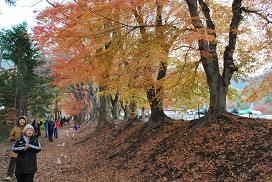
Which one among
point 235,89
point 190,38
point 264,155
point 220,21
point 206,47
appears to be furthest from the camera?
point 235,89

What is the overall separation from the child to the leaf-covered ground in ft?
12.4

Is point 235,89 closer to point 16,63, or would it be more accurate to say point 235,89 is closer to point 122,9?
point 122,9

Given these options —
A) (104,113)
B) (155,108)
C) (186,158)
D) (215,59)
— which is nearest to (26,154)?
(186,158)

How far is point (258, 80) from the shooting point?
503 inches

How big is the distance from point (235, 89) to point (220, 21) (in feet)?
11.4

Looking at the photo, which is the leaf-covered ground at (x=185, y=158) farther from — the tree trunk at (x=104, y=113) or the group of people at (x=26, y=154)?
the tree trunk at (x=104, y=113)

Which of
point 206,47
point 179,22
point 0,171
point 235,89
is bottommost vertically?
point 0,171

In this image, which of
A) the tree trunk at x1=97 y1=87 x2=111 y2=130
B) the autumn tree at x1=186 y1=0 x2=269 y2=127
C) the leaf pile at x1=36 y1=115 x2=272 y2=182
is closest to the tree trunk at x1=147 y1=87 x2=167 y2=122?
the leaf pile at x1=36 y1=115 x2=272 y2=182

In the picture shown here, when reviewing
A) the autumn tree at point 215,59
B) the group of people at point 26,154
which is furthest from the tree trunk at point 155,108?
the group of people at point 26,154

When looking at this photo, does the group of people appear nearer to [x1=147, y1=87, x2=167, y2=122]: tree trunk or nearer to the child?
the child

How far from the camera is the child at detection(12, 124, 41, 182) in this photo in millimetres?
7480

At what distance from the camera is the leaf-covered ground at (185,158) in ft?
28.2

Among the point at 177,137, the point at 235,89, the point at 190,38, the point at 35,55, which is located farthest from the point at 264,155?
the point at 35,55

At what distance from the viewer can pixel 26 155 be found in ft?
24.7
